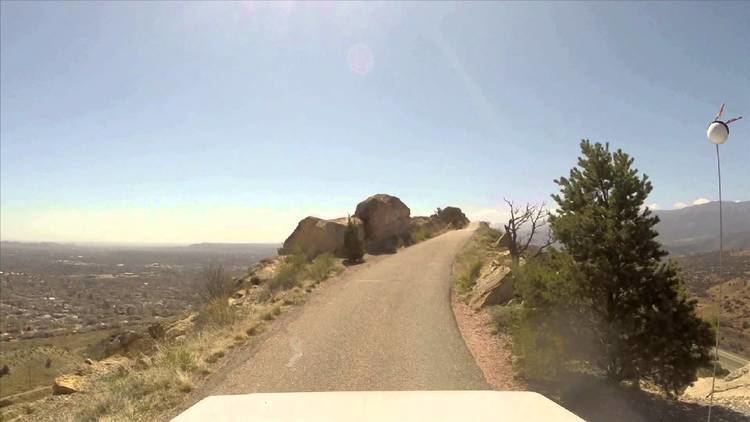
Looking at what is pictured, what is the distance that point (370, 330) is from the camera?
11.6 m

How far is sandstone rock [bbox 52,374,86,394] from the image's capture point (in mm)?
9703

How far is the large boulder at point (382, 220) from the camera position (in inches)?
1446

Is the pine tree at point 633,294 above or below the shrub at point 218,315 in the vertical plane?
above

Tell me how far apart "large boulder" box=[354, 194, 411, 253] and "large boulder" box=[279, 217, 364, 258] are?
15.1ft

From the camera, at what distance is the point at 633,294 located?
8.04 meters

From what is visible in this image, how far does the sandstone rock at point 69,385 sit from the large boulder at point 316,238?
18.6 metres

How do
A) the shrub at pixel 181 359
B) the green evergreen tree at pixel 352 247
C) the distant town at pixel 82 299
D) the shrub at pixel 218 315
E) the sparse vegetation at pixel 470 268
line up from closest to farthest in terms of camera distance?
the shrub at pixel 181 359 < the shrub at pixel 218 315 < the sparse vegetation at pixel 470 268 < the green evergreen tree at pixel 352 247 < the distant town at pixel 82 299

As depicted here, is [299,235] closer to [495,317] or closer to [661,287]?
[495,317]

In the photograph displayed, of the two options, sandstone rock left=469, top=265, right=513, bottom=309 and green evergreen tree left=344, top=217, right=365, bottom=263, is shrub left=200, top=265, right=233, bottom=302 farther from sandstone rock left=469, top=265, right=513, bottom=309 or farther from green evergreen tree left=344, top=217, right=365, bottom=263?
sandstone rock left=469, top=265, right=513, bottom=309

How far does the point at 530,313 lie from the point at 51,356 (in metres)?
44.6

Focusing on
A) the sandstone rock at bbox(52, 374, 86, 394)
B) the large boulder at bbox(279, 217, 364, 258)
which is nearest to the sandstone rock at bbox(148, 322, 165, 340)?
the sandstone rock at bbox(52, 374, 86, 394)

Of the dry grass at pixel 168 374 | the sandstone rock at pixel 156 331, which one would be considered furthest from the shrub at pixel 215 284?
the dry grass at pixel 168 374

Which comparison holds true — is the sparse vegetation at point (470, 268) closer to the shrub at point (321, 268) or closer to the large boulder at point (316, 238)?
the shrub at point (321, 268)

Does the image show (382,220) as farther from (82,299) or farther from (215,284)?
(82,299)
